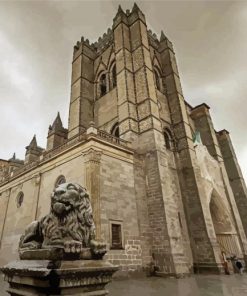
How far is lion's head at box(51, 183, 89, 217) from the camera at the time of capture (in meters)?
2.55

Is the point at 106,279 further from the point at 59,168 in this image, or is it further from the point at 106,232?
the point at 59,168

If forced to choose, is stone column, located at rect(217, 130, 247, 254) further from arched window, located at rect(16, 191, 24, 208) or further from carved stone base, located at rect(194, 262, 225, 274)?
arched window, located at rect(16, 191, 24, 208)

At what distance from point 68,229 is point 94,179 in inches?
301

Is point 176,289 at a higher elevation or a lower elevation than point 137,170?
lower

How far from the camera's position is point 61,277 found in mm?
2006

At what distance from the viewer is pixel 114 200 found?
10.6 meters

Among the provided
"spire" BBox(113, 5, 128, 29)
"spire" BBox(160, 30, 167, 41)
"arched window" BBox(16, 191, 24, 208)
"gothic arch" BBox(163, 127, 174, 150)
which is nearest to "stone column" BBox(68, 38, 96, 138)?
"spire" BBox(113, 5, 128, 29)

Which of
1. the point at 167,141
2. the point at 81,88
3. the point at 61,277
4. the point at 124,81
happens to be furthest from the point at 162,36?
the point at 61,277

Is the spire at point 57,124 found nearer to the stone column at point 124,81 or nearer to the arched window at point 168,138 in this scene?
the stone column at point 124,81

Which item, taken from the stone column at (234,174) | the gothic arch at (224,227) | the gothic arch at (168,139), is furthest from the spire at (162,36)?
the gothic arch at (224,227)

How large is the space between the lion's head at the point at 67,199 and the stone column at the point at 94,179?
6.92 meters

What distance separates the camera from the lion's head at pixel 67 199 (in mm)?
2555

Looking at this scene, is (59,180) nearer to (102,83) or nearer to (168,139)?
(168,139)

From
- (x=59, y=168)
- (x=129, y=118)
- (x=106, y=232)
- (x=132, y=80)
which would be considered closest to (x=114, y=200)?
(x=106, y=232)
